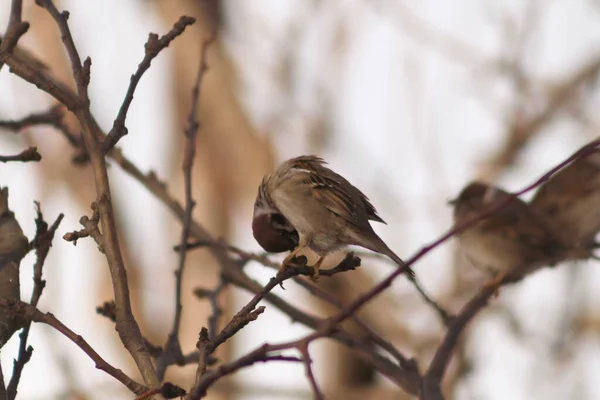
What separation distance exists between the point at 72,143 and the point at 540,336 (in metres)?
6.32

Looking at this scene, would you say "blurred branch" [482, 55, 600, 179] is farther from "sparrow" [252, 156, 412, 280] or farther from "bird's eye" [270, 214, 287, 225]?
"bird's eye" [270, 214, 287, 225]

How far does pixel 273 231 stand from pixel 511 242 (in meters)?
3.04

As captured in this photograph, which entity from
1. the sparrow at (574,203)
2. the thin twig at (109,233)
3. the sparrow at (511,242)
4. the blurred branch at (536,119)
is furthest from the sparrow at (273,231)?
the blurred branch at (536,119)

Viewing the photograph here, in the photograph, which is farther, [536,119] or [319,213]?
[536,119]

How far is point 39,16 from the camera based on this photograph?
10.1 meters

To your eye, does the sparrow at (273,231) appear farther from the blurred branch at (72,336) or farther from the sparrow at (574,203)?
the sparrow at (574,203)

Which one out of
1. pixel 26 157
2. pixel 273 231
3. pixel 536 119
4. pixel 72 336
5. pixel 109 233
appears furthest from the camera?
pixel 536 119

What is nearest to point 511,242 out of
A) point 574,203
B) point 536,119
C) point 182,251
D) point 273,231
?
point 574,203

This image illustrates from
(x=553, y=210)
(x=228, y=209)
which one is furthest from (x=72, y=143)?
(x=228, y=209)

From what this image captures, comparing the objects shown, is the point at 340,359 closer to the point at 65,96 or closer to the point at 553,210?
the point at 553,210

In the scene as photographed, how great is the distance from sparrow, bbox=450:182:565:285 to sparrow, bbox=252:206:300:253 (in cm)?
226

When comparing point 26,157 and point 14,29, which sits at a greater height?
point 14,29

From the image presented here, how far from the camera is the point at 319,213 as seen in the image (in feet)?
12.5

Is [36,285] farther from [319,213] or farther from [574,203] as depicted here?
[574,203]
